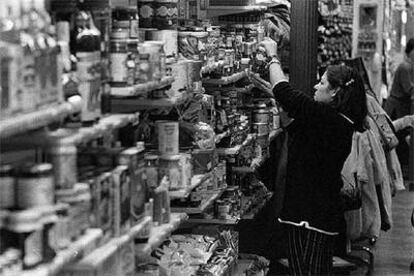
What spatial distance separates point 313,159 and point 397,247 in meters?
3.99

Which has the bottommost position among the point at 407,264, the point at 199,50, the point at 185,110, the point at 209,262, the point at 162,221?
the point at 407,264

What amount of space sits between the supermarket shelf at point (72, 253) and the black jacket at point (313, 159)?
252 cm

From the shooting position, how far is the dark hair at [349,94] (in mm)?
5324

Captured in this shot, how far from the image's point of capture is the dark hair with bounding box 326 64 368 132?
5324mm

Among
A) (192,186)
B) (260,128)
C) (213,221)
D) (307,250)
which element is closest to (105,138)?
(192,186)

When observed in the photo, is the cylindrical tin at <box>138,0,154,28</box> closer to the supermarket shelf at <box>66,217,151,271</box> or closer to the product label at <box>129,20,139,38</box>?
the product label at <box>129,20,139,38</box>

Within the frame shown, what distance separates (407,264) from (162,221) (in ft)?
15.7

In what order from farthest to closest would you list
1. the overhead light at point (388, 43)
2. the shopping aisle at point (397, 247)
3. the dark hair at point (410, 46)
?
1. the overhead light at point (388, 43)
2. the dark hair at point (410, 46)
3. the shopping aisle at point (397, 247)

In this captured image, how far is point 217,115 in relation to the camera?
5918 mm

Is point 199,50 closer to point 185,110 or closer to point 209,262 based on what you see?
point 185,110

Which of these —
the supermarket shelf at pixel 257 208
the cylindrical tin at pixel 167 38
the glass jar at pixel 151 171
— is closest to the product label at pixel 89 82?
the glass jar at pixel 151 171

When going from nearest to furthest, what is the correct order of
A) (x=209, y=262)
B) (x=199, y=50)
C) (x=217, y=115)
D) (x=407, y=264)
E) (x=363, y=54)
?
1. (x=199, y=50)
2. (x=209, y=262)
3. (x=217, y=115)
4. (x=407, y=264)
5. (x=363, y=54)

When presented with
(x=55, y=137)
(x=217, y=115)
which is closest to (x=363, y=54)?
(x=217, y=115)

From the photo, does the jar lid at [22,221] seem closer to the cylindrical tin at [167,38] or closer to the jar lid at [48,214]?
the jar lid at [48,214]
